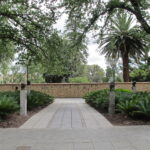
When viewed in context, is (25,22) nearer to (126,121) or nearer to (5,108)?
(5,108)

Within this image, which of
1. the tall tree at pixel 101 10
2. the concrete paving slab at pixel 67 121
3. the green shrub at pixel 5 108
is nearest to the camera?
the concrete paving slab at pixel 67 121

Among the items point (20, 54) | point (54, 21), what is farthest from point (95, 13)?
point (20, 54)

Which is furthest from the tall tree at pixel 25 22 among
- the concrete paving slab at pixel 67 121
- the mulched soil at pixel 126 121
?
the mulched soil at pixel 126 121

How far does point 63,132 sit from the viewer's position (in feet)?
17.6

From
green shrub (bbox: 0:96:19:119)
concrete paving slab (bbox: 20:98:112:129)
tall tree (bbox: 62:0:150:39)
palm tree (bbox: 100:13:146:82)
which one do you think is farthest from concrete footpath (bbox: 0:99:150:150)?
palm tree (bbox: 100:13:146:82)

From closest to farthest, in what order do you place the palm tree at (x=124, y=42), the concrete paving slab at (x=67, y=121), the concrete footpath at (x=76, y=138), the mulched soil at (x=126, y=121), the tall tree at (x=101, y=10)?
the concrete footpath at (x=76, y=138) < the concrete paving slab at (x=67, y=121) < the mulched soil at (x=126, y=121) < the tall tree at (x=101, y=10) < the palm tree at (x=124, y=42)

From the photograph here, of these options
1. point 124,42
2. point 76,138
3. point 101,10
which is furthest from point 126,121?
point 124,42

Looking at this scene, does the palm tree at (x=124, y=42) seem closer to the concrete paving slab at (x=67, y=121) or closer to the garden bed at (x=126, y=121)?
the concrete paving slab at (x=67, y=121)

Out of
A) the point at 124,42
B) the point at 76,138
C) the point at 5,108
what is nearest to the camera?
the point at 76,138

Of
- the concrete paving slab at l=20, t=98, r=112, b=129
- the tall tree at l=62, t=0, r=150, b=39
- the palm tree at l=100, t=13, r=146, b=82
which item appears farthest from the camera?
the palm tree at l=100, t=13, r=146, b=82

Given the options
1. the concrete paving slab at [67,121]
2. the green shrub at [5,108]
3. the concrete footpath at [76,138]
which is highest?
the green shrub at [5,108]

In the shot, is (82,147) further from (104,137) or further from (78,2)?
(78,2)

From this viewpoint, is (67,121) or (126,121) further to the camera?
(67,121)

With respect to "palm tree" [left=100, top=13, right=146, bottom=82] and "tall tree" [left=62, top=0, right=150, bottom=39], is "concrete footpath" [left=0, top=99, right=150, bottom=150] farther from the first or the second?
"palm tree" [left=100, top=13, right=146, bottom=82]
